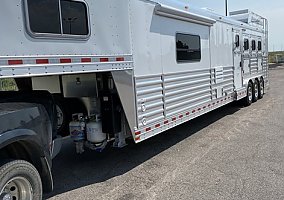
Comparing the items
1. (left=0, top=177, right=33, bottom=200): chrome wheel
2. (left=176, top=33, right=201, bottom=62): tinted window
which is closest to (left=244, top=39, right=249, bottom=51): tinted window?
(left=176, top=33, right=201, bottom=62): tinted window

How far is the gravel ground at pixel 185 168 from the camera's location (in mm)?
4375

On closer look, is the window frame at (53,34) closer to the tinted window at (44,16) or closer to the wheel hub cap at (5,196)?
the tinted window at (44,16)

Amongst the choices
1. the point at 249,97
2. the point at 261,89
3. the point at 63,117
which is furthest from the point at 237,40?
the point at 63,117

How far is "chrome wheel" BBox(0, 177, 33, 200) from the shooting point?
3.34 meters

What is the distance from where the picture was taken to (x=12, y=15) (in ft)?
10.5

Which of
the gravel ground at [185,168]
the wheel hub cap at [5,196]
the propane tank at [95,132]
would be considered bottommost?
the gravel ground at [185,168]

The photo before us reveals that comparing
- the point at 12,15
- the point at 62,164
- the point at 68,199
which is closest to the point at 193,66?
the point at 62,164

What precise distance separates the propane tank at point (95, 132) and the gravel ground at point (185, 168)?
22.9 inches

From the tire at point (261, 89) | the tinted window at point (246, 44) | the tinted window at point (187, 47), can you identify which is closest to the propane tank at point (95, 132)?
the tinted window at point (187, 47)

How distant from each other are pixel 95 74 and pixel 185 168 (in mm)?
2047

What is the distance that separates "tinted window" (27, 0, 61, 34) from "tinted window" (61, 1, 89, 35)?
0.36 ft

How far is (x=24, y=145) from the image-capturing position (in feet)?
11.6

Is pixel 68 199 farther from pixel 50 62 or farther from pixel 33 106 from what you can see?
pixel 50 62

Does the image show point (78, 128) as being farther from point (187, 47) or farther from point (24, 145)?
point (187, 47)
